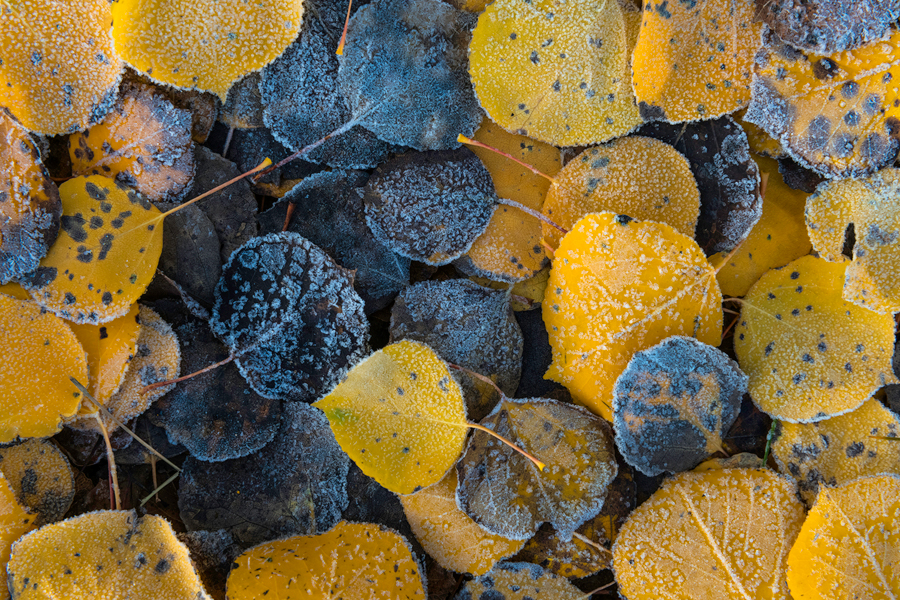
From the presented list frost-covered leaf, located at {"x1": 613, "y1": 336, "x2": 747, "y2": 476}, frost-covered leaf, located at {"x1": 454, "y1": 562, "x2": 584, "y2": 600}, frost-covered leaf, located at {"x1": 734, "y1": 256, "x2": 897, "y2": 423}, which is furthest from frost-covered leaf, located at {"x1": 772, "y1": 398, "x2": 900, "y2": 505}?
frost-covered leaf, located at {"x1": 454, "y1": 562, "x2": 584, "y2": 600}

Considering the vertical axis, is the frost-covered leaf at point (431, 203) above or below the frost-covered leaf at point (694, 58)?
below

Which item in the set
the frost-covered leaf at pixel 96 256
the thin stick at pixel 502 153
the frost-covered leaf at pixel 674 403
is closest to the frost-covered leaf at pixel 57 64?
the frost-covered leaf at pixel 96 256

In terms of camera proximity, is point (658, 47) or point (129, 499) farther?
point (129, 499)

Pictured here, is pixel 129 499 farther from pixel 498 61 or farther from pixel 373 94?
pixel 498 61

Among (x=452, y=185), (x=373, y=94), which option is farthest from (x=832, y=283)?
(x=373, y=94)

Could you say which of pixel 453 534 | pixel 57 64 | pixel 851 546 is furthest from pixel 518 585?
pixel 57 64

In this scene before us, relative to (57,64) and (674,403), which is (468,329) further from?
(57,64)

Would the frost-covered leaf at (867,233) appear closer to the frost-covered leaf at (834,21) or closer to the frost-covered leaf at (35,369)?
the frost-covered leaf at (834,21)
